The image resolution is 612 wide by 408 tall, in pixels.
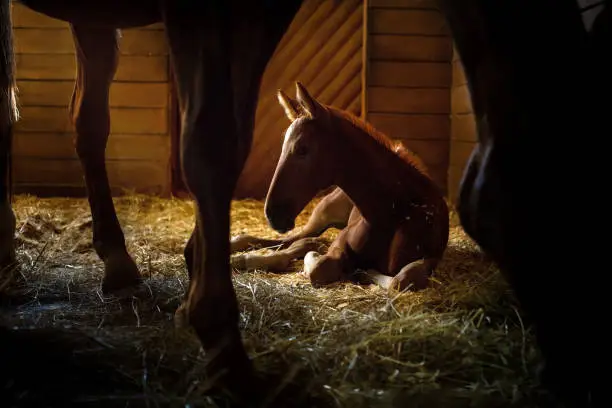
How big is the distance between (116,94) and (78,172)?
33.4 inches

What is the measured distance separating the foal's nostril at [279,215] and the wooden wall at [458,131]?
2264 mm

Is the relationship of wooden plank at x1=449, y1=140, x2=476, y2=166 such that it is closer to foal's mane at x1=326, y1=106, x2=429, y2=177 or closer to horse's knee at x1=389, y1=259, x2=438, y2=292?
foal's mane at x1=326, y1=106, x2=429, y2=177

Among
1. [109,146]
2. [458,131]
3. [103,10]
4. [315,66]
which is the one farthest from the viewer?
[315,66]

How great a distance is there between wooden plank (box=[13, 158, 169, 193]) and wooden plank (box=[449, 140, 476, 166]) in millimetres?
2743

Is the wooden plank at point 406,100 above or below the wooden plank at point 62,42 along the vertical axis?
below

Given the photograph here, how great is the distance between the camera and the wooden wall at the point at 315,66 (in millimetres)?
5445

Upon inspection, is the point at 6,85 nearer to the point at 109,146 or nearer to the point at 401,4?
the point at 109,146

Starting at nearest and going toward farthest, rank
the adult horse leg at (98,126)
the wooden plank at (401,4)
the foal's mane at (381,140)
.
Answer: the adult horse leg at (98,126), the foal's mane at (381,140), the wooden plank at (401,4)

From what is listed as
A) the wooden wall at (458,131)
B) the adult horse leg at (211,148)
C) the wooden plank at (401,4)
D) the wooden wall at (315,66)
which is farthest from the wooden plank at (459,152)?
the adult horse leg at (211,148)

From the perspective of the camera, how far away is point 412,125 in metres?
5.25

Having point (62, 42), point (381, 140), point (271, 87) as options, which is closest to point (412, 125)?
point (271, 87)

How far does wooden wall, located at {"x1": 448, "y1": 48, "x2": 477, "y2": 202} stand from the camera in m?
4.75

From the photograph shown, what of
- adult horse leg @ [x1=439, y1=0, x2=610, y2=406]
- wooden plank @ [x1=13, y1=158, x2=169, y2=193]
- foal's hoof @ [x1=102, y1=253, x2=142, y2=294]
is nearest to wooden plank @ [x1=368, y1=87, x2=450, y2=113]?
wooden plank @ [x1=13, y1=158, x2=169, y2=193]

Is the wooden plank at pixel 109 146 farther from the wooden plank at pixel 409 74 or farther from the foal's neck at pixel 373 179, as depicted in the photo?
the foal's neck at pixel 373 179
